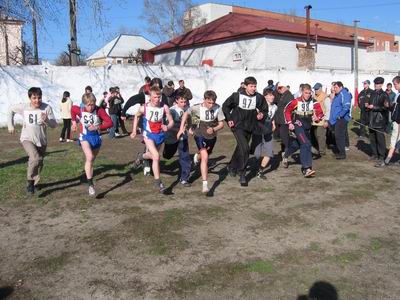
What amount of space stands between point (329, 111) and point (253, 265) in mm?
8055

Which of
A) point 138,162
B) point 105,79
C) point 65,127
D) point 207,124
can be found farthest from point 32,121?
point 105,79

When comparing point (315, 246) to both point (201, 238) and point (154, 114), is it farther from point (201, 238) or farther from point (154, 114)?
point (154, 114)

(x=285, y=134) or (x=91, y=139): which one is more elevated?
(x=91, y=139)

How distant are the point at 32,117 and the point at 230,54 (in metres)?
25.5

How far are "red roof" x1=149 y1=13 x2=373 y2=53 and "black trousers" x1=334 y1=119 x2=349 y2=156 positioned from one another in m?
19.2

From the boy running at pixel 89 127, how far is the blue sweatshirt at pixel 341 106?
236 inches

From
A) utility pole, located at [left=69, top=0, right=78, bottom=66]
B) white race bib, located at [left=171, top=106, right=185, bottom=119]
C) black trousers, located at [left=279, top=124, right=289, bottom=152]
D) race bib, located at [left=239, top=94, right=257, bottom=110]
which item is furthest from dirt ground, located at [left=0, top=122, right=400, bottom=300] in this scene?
utility pole, located at [left=69, top=0, right=78, bottom=66]

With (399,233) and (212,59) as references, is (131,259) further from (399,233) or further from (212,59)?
(212,59)

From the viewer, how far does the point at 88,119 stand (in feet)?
23.0

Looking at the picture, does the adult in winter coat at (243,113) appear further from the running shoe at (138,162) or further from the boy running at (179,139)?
the running shoe at (138,162)

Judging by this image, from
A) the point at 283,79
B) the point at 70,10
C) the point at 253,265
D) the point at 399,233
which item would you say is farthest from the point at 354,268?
the point at 283,79

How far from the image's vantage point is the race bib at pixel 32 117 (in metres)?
7.13

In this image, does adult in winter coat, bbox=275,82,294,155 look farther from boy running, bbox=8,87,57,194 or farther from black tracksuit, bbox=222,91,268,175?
boy running, bbox=8,87,57,194

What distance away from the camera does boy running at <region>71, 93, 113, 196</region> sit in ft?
22.9
